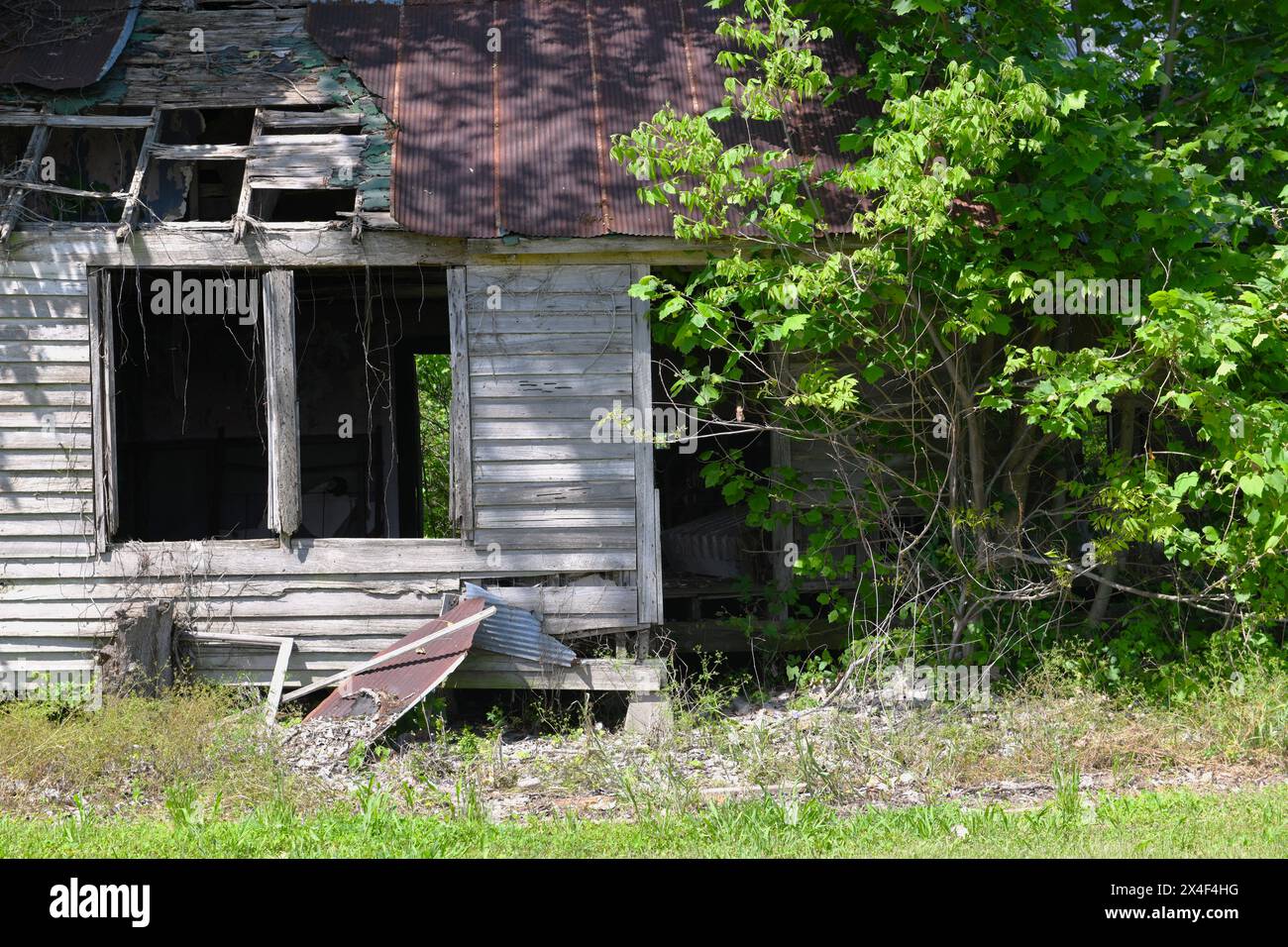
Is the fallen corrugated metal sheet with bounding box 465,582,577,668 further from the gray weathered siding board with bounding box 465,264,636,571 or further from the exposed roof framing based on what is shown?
the exposed roof framing

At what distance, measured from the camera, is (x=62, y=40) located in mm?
9133

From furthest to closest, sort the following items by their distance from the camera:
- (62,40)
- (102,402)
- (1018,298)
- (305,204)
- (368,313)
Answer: (305,204)
(62,40)
(368,313)
(102,402)
(1018,298)

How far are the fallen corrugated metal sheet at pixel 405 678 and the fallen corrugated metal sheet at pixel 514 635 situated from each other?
0.11 metres

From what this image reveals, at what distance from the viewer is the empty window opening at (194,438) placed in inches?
514

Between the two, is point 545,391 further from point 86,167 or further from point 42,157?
point 86,167

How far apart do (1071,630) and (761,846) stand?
4.63 m

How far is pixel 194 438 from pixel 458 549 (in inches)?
238

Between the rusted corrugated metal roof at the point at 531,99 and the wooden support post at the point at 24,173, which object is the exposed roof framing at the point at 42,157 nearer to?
the wooden support post at the point at 24,173

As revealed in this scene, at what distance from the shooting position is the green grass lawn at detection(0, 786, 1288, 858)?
548 cm

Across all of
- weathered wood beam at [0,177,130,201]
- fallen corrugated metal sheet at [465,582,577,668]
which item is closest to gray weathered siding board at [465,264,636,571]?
fallen corrugated metal sheet at [465,582,577,668]

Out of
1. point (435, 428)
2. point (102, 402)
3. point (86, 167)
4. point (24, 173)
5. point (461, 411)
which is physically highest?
point (86, 167)

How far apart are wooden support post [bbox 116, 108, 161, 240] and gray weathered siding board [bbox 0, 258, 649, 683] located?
1.18 meters

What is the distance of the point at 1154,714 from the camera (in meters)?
7.75

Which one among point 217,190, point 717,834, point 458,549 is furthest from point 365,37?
point 717,834
